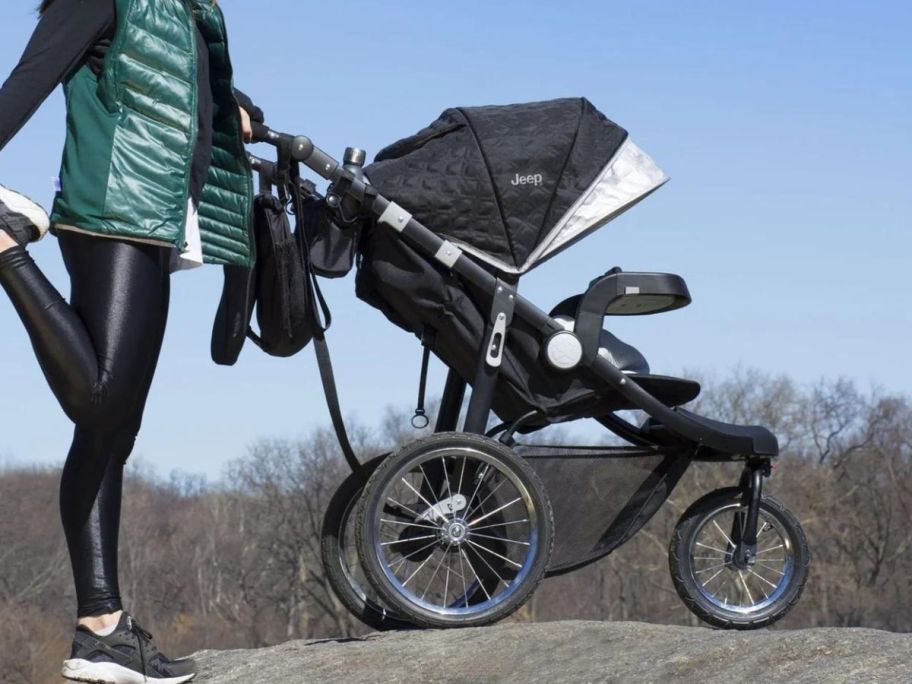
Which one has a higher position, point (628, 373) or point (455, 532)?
point (628, 373)

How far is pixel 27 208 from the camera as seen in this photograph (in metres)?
3.60

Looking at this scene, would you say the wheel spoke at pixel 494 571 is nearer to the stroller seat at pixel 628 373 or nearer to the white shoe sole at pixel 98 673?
the stroller seat at pixel 628 373

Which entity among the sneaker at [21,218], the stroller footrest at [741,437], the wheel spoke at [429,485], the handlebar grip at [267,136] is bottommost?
the wheel spoke at [429,485]

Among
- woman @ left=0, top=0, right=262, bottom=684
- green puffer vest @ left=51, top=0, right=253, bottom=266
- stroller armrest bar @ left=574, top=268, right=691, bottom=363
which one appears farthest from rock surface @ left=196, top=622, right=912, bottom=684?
green puffer vest @ left=51, top=0, right=253, bottom=266

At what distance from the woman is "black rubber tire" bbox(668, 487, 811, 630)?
2.14m

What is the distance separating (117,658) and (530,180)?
7.19ft

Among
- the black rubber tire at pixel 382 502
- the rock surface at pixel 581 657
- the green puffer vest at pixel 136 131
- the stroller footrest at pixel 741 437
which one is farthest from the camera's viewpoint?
A: the stroller footrest at pixel 741 437

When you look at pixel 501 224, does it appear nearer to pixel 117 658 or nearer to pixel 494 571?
pixel 494 571

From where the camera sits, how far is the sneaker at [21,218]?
358 centimetres

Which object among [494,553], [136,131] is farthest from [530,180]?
[136,131]

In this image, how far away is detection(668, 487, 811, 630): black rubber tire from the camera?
517 centimetres

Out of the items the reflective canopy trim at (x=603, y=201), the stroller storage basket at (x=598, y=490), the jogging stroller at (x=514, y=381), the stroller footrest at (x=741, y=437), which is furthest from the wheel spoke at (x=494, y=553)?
the reflective canopy trim at (x=603, y=201)

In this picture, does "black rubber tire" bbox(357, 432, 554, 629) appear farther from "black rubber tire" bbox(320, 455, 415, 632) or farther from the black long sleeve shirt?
the black long sleeve shirt

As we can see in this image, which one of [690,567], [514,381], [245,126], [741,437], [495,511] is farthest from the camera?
[690,567]
